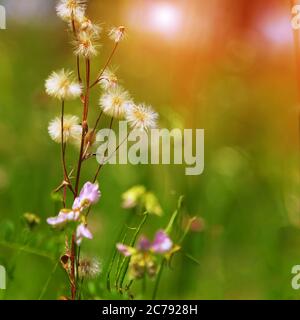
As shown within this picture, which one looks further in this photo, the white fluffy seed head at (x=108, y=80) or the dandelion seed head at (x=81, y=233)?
the white fluffy seed head at (x=108, y=80)

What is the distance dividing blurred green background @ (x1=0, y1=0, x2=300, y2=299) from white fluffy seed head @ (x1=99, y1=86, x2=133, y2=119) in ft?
1.29

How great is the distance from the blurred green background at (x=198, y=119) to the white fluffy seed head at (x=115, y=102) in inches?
15.4

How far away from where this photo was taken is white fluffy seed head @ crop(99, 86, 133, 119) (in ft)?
4.61

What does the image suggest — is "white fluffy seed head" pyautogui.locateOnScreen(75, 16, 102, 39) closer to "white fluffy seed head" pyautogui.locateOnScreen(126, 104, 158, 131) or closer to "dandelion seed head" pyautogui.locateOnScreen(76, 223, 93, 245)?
"white fluffy seed head" pyautogui.locateOnScreen(126, 104, 158, 131)

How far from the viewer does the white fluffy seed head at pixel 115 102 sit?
4.61ft

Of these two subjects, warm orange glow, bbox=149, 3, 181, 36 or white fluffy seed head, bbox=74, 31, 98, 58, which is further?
warm orange glow, bbox=149, 3, 181, 36

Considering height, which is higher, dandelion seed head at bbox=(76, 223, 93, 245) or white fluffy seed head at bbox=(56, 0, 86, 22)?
white fluffy seed head at bbox=(56, 0, 86, 22)

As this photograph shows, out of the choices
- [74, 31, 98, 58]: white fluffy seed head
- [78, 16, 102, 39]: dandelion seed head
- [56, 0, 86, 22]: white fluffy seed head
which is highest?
[56, 0, 86, 22]: white fluffy seed head

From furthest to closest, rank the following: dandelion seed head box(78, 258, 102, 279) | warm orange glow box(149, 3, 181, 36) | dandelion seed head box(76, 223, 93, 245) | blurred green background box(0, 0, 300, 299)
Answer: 1. warm orange glow box(149, 3, 181, 36)
2. blurred green background box(0, 0, 300, 299)
3. dandelion seed head box(78, 258, 102, 279)
4. dandelion seed head box(76, 223, 93, 245)

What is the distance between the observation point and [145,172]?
6.15 feet

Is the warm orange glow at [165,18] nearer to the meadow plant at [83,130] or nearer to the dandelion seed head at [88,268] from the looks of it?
the meadow plant at [83,130]

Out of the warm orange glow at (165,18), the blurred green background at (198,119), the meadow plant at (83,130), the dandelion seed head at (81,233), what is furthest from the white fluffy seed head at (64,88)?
the warm orange glow at (165,18)

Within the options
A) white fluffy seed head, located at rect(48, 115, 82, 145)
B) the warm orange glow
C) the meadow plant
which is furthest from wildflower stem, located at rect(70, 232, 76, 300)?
the warm orange glow

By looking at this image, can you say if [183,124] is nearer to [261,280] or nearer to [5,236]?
[261,280]
